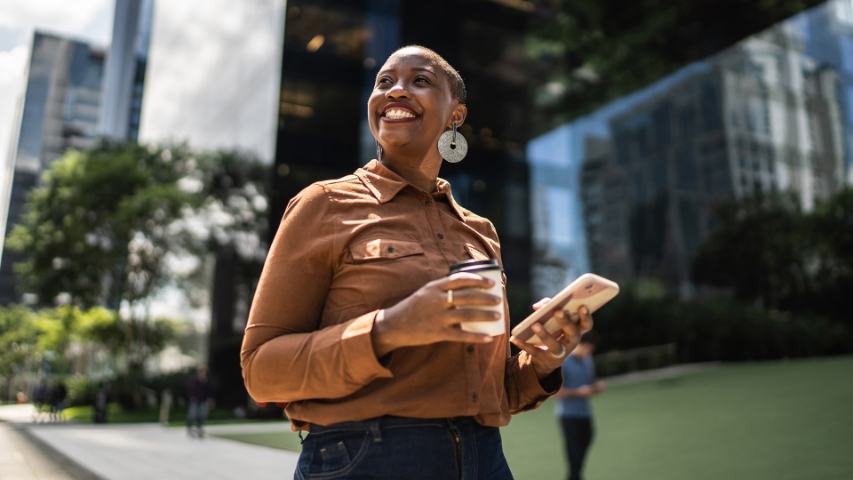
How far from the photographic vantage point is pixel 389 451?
112cm

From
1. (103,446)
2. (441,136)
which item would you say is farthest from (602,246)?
(441,136)

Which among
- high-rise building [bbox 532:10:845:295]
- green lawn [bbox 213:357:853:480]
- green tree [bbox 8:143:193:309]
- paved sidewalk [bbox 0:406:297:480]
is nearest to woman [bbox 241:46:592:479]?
green lawn [bbox 213:357:853:480]

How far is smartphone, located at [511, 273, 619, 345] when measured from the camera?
48.5 inches

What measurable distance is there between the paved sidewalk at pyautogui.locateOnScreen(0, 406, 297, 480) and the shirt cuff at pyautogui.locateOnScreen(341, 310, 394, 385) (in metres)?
5.71

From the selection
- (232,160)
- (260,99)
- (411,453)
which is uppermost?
(260,99)

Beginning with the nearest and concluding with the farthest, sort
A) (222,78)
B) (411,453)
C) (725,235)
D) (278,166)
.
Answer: (411,453), (278,166), (222,78), (725,235)

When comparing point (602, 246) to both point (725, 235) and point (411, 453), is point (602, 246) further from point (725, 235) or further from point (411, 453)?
point (411, 453)

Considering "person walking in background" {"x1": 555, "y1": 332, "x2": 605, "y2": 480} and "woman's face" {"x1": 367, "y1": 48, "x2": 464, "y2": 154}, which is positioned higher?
"woman's face" {"x1": 367, "y1": 48, "x2": 464, "y2": 154}

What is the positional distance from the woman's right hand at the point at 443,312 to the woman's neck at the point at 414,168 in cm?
44

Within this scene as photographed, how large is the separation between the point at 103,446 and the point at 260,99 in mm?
11597

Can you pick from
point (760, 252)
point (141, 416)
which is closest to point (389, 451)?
point (141, 416)

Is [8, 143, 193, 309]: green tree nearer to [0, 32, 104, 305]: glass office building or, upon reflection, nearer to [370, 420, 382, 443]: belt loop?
[0, 32, 104, 305]: glass office building

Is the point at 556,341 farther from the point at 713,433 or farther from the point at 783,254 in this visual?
the point at 783,254

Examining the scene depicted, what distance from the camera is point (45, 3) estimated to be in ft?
14.8
